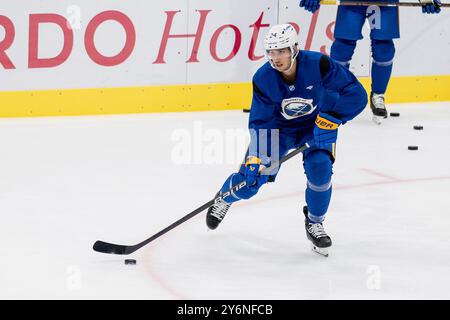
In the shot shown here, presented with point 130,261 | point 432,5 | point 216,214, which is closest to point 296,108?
point 216,214

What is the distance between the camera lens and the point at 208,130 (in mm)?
7227

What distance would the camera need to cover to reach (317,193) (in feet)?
14.9

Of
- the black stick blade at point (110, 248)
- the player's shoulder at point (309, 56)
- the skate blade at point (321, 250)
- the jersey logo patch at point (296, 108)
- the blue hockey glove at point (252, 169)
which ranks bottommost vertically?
the skate blade at point (321, 250)

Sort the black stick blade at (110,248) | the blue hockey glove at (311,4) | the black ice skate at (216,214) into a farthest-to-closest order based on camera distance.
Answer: the blue hockey glove at (311,4) → the black ice skate at (216,214) → the black stick blade at (110,248)

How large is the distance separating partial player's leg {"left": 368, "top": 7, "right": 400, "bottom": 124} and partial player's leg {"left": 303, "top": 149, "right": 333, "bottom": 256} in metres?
2.99

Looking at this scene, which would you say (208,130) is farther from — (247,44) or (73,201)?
(73,201)

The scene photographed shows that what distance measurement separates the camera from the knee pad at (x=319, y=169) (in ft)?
14.6

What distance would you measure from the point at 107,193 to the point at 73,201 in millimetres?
241

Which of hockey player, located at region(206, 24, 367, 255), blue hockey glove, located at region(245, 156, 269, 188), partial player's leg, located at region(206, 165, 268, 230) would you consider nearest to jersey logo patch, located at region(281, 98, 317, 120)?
hockey player, located at region(206, 24, 367, 255)

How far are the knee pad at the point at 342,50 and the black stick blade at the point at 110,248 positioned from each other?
3.33m

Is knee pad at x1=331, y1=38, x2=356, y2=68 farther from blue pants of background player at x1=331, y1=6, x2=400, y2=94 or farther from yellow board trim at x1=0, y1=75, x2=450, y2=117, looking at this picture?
yellow board trim at x1=0, y1=75, x2=450, y2=117

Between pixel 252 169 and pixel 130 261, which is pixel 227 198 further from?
pixel 130 261

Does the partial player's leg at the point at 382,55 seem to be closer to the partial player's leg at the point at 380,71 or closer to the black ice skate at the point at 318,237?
the partial player's leg at the point at 380,71

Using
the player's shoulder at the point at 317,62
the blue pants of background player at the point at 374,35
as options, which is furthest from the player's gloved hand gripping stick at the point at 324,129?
the blue pants of background player at the point at 374,35
